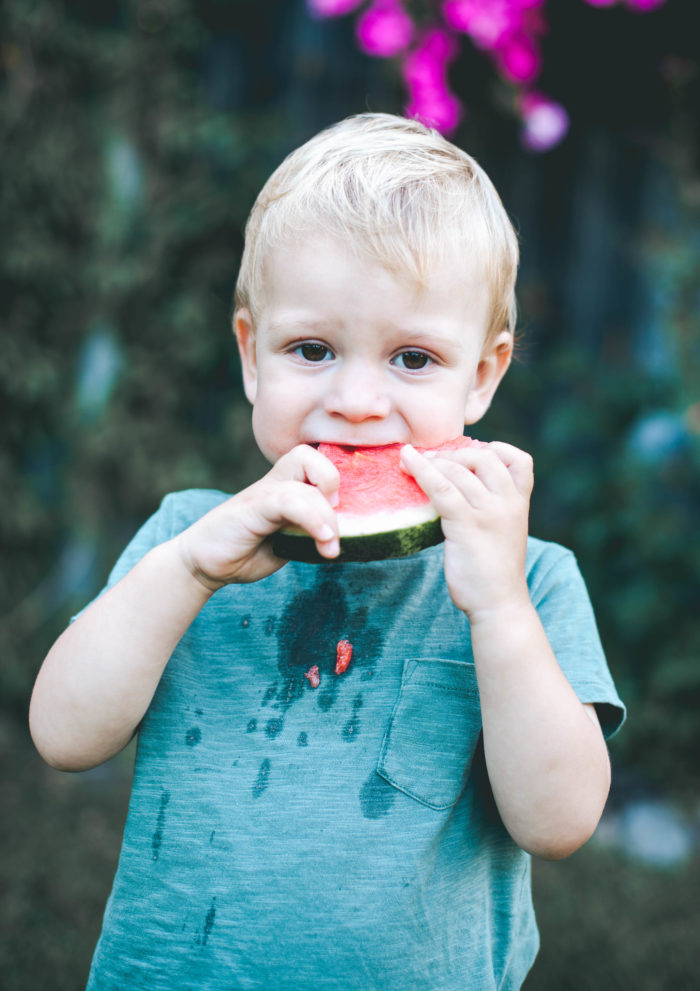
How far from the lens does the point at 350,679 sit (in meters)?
1.78

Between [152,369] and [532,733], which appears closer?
[532,733]

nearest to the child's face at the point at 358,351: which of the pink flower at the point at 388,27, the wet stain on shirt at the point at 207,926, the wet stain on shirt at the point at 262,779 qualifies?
the wet stain on shirt at the point at 262,779

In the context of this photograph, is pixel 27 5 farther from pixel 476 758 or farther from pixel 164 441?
pixel 476 758

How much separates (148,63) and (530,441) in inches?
128

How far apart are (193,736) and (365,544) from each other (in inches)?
21.8

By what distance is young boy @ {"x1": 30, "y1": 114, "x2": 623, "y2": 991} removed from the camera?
64.6 inches

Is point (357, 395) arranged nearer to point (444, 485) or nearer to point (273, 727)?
Result: point (444, 485)

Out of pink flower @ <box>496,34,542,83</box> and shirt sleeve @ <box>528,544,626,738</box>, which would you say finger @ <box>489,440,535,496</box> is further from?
pink flower @ <box>496,34,542,83</box>

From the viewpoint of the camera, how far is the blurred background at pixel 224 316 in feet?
14.8

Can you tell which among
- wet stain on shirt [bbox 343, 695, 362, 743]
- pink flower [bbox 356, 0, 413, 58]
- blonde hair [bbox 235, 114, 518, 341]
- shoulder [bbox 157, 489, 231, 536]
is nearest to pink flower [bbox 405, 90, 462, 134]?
pink flower [bbox 356, 0, 413, 58]

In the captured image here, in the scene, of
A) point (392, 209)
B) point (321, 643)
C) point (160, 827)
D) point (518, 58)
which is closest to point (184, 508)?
point (321, 643)

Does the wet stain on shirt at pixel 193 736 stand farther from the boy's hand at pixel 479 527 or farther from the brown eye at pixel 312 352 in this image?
the brown eye at pixel 312 352

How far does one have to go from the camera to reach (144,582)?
171 cm

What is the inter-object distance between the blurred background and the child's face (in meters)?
2.90
